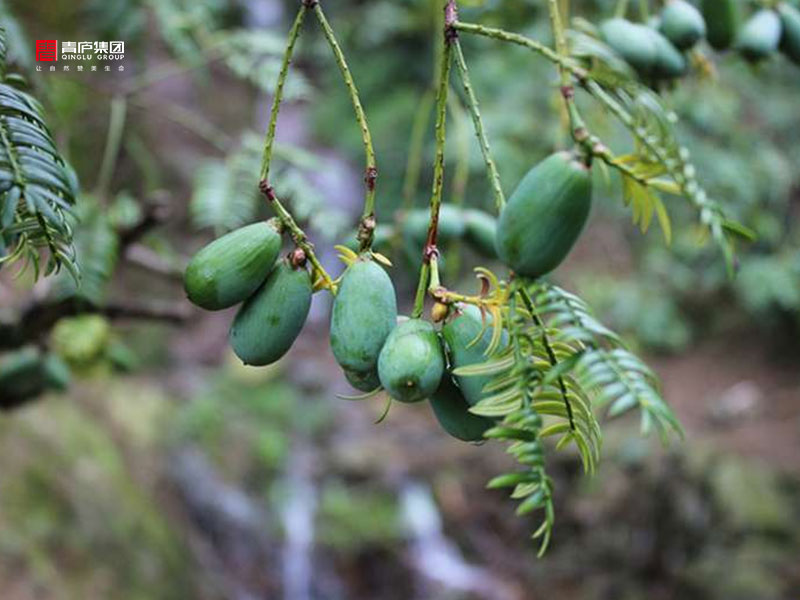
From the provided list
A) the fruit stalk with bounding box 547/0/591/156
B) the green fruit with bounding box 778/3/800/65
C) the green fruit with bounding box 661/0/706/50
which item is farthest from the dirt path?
the fruit stalk with bounding box 547/0/591/156

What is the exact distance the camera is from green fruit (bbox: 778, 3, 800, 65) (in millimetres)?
820

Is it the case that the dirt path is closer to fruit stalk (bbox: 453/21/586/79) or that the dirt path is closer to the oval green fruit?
the oval green fruit

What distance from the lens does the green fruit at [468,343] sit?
0.43m

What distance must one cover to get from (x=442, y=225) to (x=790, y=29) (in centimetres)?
38

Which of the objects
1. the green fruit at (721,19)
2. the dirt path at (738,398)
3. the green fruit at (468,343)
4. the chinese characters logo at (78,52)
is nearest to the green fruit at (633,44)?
the green fruit at (721,19)

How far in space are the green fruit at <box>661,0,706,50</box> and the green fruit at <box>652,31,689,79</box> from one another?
0.01 metres

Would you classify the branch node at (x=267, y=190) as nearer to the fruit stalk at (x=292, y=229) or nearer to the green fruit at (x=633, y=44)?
the fruit stalk at (x=292, y=229)

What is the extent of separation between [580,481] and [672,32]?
2570 millimetres

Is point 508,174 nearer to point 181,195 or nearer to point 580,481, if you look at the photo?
point 580,481

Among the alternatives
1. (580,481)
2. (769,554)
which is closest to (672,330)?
(580,481)

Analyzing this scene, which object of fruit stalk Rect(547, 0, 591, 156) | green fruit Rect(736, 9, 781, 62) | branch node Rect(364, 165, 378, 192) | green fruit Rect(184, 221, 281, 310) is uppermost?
fruit stalk Rect(547, 0, 591, 156)

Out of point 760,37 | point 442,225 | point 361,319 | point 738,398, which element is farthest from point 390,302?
point 738,398

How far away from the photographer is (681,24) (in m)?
0.73

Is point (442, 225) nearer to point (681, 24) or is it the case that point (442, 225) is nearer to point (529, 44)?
point (681, 24)
